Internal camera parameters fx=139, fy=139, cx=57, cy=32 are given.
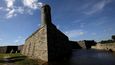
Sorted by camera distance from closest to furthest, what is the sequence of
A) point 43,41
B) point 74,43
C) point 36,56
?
point 43,41
point 36,56
point 74,43

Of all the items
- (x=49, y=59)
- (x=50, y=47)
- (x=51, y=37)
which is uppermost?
(x=51, y=37)

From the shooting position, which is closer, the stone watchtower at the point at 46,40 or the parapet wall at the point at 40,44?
the stone watchtower at the point at 46,40

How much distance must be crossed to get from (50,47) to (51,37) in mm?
2411

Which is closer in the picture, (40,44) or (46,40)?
(46,40)

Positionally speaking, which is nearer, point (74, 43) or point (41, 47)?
point (41, 47)

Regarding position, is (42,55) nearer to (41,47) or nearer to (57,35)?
(41,47)

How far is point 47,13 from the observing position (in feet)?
106

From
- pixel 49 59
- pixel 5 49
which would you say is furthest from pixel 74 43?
pixel 49 59

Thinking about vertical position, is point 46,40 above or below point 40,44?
above

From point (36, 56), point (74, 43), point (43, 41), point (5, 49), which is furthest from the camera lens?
point (74, 43)

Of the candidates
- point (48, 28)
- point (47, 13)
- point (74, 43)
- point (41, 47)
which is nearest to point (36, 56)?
point (41, 47)

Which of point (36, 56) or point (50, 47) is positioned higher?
point (50, 47)

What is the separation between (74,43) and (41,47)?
216 feet

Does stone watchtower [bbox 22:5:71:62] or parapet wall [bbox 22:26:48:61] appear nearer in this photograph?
stone watchtower [bbox 22:5:71:62]
